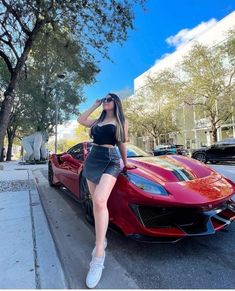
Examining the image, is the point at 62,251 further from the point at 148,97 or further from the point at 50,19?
the point at 148,97

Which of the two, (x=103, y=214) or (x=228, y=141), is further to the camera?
(x=228, y=141)

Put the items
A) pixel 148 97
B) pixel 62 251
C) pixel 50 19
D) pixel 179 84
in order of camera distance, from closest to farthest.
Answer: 1. pixel 62 251
2. pixel 50 19
3. pixel 179 84
4. pixel 148 97

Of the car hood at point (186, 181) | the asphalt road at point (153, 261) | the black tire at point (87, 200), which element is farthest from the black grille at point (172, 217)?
the black tire at point (87, 200)

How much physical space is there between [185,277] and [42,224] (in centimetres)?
223

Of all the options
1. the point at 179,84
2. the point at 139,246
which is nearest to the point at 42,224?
the point at 139,246

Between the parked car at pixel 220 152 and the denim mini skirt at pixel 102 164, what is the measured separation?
12884 mm

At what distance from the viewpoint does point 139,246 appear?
10.1ft

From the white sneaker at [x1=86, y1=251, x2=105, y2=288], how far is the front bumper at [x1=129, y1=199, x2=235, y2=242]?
47 cm

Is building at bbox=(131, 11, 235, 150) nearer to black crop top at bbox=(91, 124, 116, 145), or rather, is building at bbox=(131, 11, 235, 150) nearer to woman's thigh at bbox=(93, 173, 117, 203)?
black crop top at bbox=(91, 124, 116, 145)

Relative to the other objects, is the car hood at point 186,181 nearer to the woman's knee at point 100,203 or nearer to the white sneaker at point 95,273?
the woman's knee at point 100,203

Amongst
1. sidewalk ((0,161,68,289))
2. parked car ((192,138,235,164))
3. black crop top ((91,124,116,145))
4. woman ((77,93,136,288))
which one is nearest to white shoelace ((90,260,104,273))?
woman ((77,93,136,288))

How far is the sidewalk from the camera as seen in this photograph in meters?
2.34

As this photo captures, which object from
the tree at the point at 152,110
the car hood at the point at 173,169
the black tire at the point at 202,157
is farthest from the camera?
the tree at the point at 152,110

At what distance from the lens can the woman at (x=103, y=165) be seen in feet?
7.88
